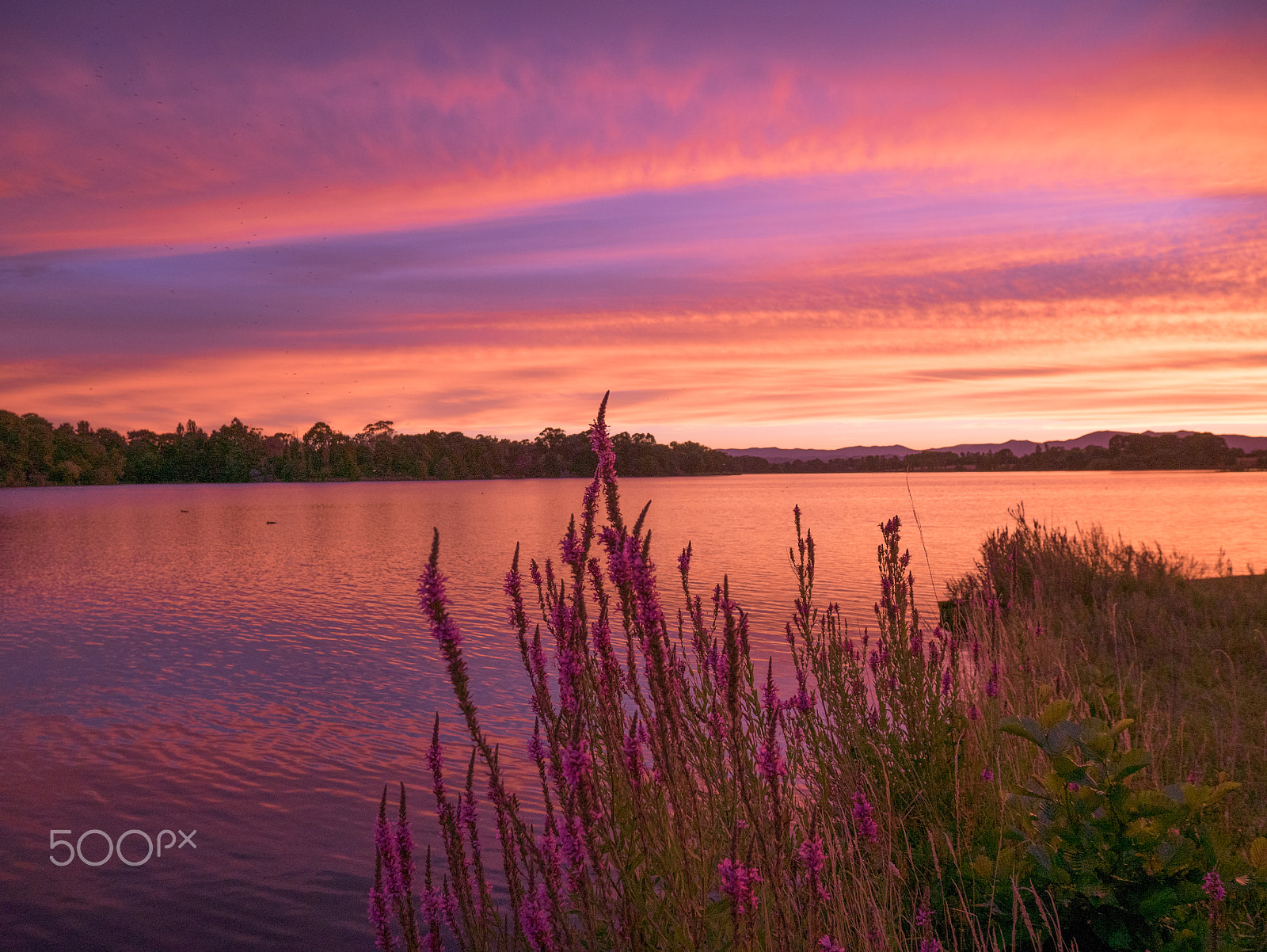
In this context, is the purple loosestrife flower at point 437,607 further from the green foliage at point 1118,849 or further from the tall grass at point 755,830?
the green foliage at point 1118,849

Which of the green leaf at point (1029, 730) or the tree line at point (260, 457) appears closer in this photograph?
the green leaf at point (1029, 730)

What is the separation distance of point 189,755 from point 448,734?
11.8ft

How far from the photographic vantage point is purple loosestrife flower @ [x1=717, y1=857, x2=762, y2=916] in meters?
2.33

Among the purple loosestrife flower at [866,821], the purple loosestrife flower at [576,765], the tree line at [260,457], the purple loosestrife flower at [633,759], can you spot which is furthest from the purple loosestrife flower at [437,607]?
the tree line at [260,457]

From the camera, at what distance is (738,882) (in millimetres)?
2334

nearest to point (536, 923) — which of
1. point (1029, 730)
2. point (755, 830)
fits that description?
point (755, 830)

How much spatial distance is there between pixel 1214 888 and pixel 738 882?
7.06ft

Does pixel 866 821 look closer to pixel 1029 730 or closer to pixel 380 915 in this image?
pixel 1029 730

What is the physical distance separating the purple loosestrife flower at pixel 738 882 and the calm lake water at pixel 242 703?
17.6 feet

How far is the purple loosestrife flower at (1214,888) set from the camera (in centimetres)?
295

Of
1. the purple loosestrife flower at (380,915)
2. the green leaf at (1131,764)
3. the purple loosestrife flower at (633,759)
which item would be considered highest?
the purple loosestrife flower at (633,759)

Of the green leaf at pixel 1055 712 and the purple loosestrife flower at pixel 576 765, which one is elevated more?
the purple loosestrife flower at pixel 576 765

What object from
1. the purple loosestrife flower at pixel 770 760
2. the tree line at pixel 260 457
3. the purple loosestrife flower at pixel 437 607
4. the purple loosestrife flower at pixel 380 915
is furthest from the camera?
the tree line at pixel 260 457

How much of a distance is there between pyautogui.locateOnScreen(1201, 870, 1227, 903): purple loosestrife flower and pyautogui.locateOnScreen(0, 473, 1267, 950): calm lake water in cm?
610
